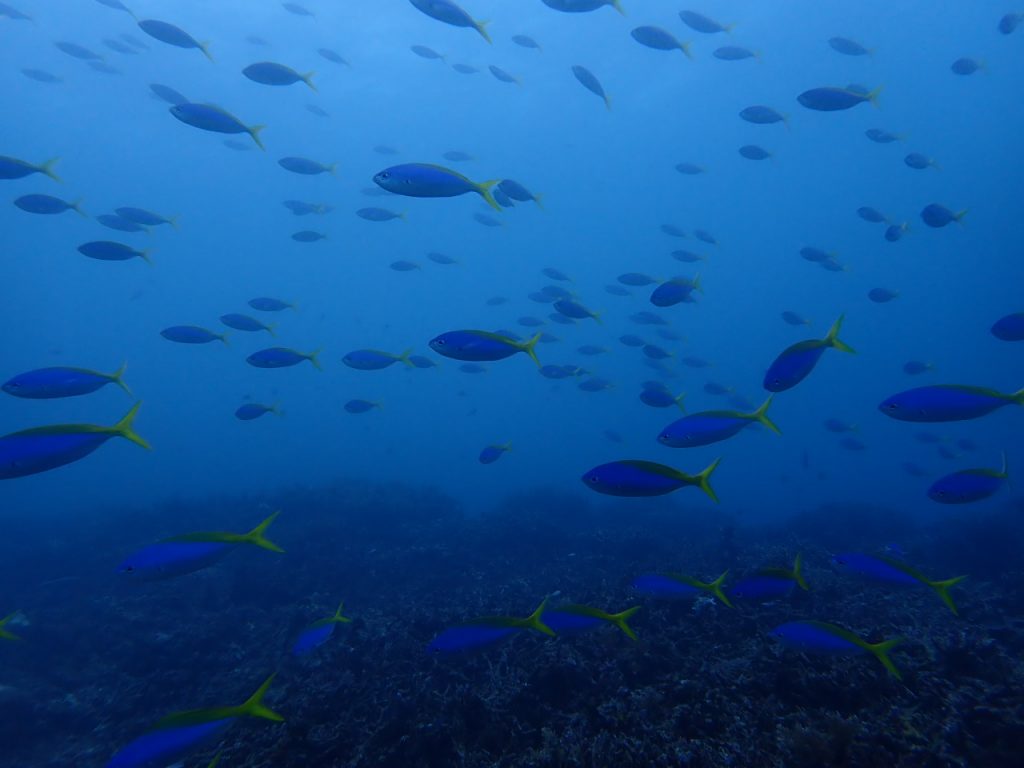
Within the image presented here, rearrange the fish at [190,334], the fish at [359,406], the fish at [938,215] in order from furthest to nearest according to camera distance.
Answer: the fish at [359,406], the fish at [938,215], the fish at [190,334]

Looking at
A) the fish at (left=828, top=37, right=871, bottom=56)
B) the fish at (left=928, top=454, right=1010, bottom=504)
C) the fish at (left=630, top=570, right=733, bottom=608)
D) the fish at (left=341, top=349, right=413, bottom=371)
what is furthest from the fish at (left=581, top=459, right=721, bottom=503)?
the fish at (left=828, top=37, right=871, bottom=56)

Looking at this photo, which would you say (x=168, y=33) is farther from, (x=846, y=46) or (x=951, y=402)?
(x=846, y=46)

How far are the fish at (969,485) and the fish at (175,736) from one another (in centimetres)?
576

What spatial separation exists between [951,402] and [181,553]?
638cm

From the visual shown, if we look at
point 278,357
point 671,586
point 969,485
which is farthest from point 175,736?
point 969,485

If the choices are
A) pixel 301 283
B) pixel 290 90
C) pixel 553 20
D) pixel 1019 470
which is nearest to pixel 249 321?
pixel 553 20

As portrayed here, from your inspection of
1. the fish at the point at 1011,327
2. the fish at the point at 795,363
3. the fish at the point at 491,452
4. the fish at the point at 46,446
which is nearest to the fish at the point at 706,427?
the fish at the point at 795,363

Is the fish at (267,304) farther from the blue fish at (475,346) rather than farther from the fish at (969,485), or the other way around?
the fish at (969,485)

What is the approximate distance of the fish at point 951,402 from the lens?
3.89 metres

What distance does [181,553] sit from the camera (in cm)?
374

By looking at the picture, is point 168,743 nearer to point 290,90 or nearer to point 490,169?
point 290,90

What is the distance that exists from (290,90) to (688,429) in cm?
5039

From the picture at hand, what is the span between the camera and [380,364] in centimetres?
855

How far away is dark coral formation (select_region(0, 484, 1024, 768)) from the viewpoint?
11.3ft
